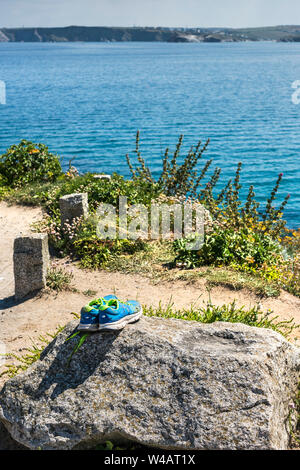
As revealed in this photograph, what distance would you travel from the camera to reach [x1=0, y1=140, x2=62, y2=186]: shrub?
13969 millimetres

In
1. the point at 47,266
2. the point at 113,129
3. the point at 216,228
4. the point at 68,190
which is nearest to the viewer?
the point at 47,266

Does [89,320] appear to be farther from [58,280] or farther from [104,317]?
[58,280]

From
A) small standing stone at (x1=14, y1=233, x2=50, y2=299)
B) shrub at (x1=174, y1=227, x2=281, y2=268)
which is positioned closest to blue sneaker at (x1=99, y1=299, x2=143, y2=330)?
small standing stone at (x1=14, y1=233, x2=50, y2=299)

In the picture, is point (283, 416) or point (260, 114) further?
point (260, 114)

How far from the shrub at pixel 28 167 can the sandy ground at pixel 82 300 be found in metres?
4.95

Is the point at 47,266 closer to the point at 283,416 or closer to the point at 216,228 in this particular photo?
the point at 216,228

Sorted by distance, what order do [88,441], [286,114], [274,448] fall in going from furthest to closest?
[286,114], [88,441], [274,448]

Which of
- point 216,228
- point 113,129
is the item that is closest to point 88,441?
point 216,228

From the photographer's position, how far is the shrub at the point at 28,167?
13969 millimetres

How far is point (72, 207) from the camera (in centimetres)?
1020

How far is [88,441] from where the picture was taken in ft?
14.6

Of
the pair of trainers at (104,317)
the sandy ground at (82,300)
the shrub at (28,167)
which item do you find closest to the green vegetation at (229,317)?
the sandy ground at (82,300)

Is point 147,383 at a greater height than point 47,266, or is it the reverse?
point 147,383

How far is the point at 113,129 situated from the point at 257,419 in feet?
96.6
